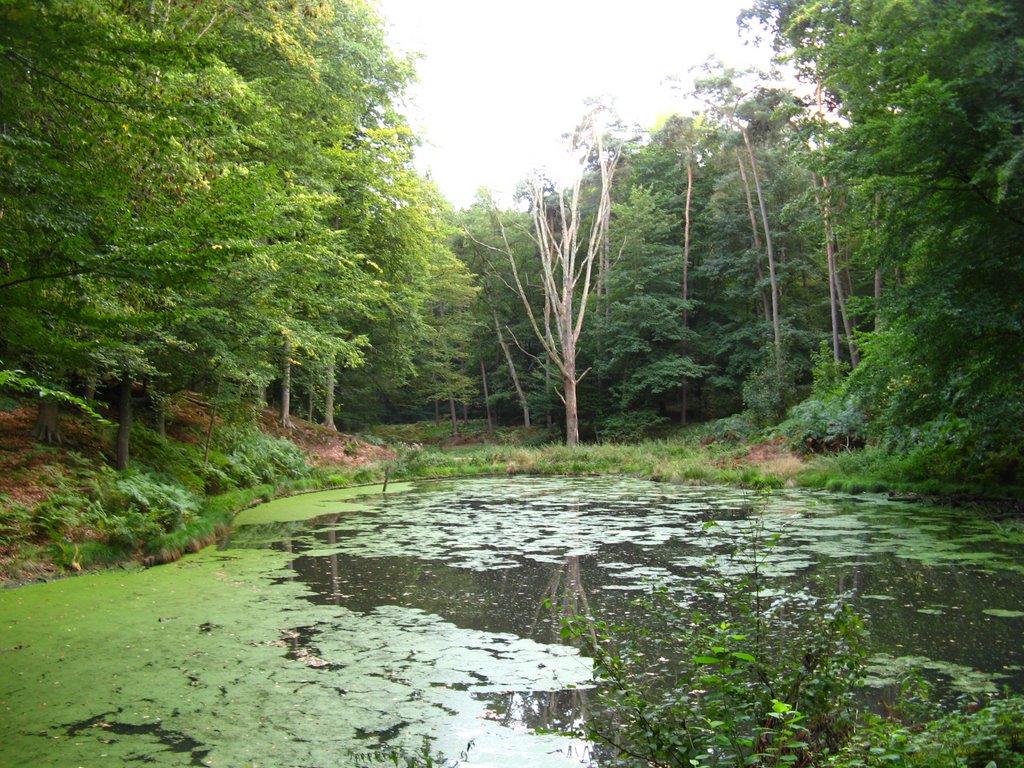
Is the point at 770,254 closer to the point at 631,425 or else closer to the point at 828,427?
the point at 631,425

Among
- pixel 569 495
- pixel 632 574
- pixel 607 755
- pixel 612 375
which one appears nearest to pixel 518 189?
pixel 612 375

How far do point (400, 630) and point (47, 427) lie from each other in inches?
299

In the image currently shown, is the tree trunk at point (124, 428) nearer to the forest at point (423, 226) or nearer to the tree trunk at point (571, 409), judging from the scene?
the forest at point (423, 226)

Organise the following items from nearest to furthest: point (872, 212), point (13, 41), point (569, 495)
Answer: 1. point (13, 41)
2. point (872, 212)
3. point (569, 495)

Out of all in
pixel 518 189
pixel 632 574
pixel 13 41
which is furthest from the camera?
pixel 518 189

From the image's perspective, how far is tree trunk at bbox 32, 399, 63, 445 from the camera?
33.7 feet

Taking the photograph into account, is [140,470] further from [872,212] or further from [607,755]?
[872,212]

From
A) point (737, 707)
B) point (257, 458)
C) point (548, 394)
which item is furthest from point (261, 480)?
point (548, 394)

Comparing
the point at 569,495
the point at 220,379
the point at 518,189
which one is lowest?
the point at 569,495

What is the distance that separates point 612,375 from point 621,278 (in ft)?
14.2

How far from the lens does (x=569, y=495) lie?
48.3ft

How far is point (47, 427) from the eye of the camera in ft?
33.9

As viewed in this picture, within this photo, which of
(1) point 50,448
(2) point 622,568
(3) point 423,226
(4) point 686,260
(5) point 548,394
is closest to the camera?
(2) point 622,568

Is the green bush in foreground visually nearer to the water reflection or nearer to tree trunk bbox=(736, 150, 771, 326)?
the water reflection
